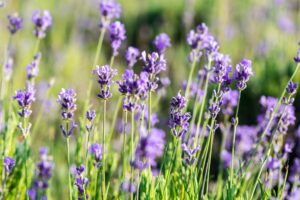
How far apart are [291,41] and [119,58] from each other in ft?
7.25

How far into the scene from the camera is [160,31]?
22.8ft

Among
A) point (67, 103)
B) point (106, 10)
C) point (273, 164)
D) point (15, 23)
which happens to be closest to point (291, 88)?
point (273, 164)

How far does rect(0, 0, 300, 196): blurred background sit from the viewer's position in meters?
4.31

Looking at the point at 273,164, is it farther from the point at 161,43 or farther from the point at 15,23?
the point at 15,23

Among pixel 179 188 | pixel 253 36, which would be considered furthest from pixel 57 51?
pixel 179 188

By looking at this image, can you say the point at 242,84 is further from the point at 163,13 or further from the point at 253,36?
the point at 163,13

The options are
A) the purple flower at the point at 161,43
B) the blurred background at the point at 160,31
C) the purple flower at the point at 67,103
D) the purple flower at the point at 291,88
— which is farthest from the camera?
the blurred background at the point at 160,31

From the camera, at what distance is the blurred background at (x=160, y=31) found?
4311mm

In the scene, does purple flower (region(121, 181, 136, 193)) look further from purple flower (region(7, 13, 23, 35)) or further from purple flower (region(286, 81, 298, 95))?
purple flower (region(7, 13, 23, 35))

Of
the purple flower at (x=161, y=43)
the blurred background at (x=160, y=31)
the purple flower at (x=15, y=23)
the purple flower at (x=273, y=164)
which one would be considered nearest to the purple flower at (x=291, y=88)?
the purple flower at (x=273, y=164)

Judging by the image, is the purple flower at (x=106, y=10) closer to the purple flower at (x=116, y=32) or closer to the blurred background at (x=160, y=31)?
the purple flower at (x=116, y=32)

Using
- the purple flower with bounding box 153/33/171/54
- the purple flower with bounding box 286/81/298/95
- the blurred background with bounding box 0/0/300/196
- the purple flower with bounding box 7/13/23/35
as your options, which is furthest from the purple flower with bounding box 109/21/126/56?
the blurred background with bounding box 0/0/300/196

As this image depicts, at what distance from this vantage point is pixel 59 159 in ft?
13.5

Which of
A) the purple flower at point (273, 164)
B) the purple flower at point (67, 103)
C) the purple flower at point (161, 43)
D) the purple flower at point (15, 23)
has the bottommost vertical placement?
the purple flower at point (273, 164)
